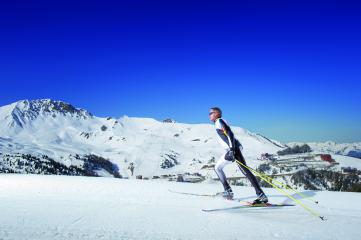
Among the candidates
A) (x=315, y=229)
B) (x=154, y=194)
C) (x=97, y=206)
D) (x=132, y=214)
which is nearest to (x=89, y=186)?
(x=154, y=194)

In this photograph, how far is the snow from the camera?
578 cm

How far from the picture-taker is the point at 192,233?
→ 5898 mm

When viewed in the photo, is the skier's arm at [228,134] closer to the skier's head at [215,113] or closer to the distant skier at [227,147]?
the distant skier at [227,147]

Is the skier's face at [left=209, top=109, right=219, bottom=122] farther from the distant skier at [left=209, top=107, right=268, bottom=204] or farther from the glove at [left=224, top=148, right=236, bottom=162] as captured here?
the glove at [left=224, top=148, right=236, bottom=162]

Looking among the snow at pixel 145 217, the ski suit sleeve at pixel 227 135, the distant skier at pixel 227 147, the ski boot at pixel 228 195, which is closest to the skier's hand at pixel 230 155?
the distant skier at pixel 227 147

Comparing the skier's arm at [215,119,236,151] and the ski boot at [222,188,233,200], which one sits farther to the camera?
the ski boot at [222,188,233,200]

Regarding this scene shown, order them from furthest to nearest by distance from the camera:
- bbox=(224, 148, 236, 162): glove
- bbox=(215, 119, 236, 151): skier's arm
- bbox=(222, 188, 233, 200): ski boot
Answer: bbox=(222, 188, 233, 200): ski boot < bbox=(215, 119, 236, 151): skier's arm < bbox=(224, 148, 236, 162): glove

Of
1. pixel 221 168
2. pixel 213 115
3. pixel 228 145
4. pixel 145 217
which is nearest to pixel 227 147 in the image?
pixel 228 145

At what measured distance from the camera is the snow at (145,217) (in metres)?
5.78

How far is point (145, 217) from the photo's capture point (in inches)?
270

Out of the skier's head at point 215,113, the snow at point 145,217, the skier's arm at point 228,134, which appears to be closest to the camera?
the snow at point 145,217

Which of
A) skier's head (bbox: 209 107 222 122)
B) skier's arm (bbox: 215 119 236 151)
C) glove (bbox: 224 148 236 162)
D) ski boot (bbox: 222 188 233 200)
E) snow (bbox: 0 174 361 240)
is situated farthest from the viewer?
skier's head (bbox: 209 107 222 122)

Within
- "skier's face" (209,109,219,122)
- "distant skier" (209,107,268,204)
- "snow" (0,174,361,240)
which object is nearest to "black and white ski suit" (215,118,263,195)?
"distant skier" (209,107,268,204)

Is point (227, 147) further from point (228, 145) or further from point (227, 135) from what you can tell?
point (227, 135)
